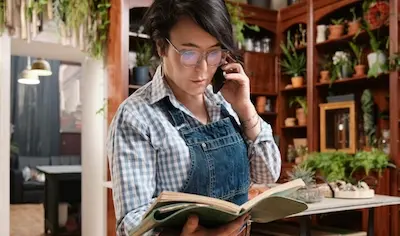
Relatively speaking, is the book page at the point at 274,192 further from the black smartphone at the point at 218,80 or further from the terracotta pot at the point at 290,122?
the terracotta pot at the point at 290,122

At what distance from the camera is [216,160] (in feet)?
3.52

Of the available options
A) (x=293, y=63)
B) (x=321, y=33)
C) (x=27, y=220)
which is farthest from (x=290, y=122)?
(x=27, y=220)

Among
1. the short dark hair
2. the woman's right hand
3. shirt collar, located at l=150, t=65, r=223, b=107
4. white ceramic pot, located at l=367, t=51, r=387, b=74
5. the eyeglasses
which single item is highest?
white ceramic pot, located at l=367, t=51, r=387, b=74

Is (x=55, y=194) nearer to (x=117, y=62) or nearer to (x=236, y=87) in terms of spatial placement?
(x=117, y=62)

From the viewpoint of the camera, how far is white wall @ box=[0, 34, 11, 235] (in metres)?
3.82

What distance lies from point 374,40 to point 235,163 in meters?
3.86

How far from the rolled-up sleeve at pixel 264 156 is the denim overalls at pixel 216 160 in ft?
0.14

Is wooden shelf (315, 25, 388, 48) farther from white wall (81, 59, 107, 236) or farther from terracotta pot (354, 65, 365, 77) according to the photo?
white wall (81, 59, 107, 236)

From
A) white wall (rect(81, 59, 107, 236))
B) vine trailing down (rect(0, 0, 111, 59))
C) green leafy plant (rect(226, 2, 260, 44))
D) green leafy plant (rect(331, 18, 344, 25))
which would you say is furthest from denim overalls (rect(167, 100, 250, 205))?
green leafy plant (rect(331, 18, 344, 25))

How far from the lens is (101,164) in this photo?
4398 millimetres

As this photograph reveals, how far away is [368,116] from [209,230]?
4077 mm

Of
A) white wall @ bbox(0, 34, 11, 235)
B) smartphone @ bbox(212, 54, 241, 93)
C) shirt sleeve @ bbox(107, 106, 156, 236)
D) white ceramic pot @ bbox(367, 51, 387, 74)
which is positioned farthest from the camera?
white ceramic pot @ bbox(367, 51, 387, 74)

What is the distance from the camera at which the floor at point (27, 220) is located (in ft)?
21.1

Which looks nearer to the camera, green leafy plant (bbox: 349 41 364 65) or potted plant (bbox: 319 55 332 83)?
green leafy plant (bbox: 349 41 364 65)
